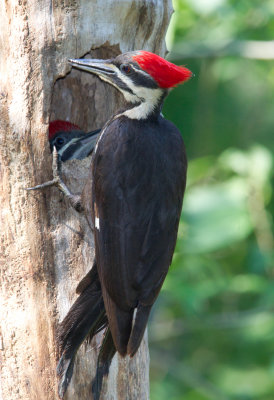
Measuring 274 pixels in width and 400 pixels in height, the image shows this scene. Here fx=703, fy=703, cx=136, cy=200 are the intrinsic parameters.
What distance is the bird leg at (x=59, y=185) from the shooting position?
2.67 m

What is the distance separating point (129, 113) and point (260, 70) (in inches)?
136

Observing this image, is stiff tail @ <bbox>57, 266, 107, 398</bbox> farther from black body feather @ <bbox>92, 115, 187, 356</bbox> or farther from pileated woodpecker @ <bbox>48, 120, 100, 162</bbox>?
pileated woodpecker @ <bbox>48, 120, 100, 162</bbox>

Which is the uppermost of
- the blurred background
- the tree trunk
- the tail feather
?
the tree trunk

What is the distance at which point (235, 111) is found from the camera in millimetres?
5992

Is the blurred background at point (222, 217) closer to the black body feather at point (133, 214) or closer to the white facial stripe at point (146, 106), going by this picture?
the white facial stripe at point (146, 106)

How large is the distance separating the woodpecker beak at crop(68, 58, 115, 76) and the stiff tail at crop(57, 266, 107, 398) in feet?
2.56

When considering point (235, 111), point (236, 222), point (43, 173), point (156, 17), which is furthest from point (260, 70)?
point (43, 173)

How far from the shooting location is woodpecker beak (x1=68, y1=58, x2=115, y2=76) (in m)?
2.72

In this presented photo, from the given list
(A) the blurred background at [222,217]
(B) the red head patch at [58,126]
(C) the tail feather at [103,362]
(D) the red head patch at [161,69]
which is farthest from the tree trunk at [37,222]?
(A) the blurred background at [222,217]

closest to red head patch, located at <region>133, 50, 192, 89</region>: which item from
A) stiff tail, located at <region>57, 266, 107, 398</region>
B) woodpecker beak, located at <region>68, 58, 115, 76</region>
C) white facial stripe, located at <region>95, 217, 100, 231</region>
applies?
woodpecker beak, located at <region>68, 58, 115, 76</region>

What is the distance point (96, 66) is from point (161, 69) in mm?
284

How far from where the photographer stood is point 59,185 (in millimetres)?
2686

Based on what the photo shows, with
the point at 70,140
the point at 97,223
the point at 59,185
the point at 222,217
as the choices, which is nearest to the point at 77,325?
the point at 97,223

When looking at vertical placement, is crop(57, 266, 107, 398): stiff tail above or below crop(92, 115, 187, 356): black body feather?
below
